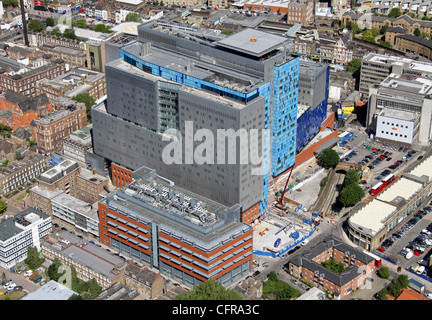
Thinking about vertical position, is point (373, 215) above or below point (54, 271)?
above

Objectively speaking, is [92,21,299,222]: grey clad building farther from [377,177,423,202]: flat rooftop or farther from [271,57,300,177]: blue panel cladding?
[377,177,423,202]: flat rooftop

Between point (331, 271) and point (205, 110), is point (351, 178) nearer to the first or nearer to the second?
point (331, 271)

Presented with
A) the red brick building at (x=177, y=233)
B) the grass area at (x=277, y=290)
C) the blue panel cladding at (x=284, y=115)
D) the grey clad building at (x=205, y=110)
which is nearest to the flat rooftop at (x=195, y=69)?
the grey clad building at (x=205, y=110)

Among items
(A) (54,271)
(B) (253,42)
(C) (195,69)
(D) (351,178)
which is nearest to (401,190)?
(D) (351,178)

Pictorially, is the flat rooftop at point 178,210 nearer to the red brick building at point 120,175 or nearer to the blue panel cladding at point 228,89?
the red brick building at point 120,175

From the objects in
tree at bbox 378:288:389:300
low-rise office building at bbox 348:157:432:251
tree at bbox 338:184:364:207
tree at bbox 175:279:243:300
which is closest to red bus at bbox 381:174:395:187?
low-rise office building at bbox 348:157:432:251
